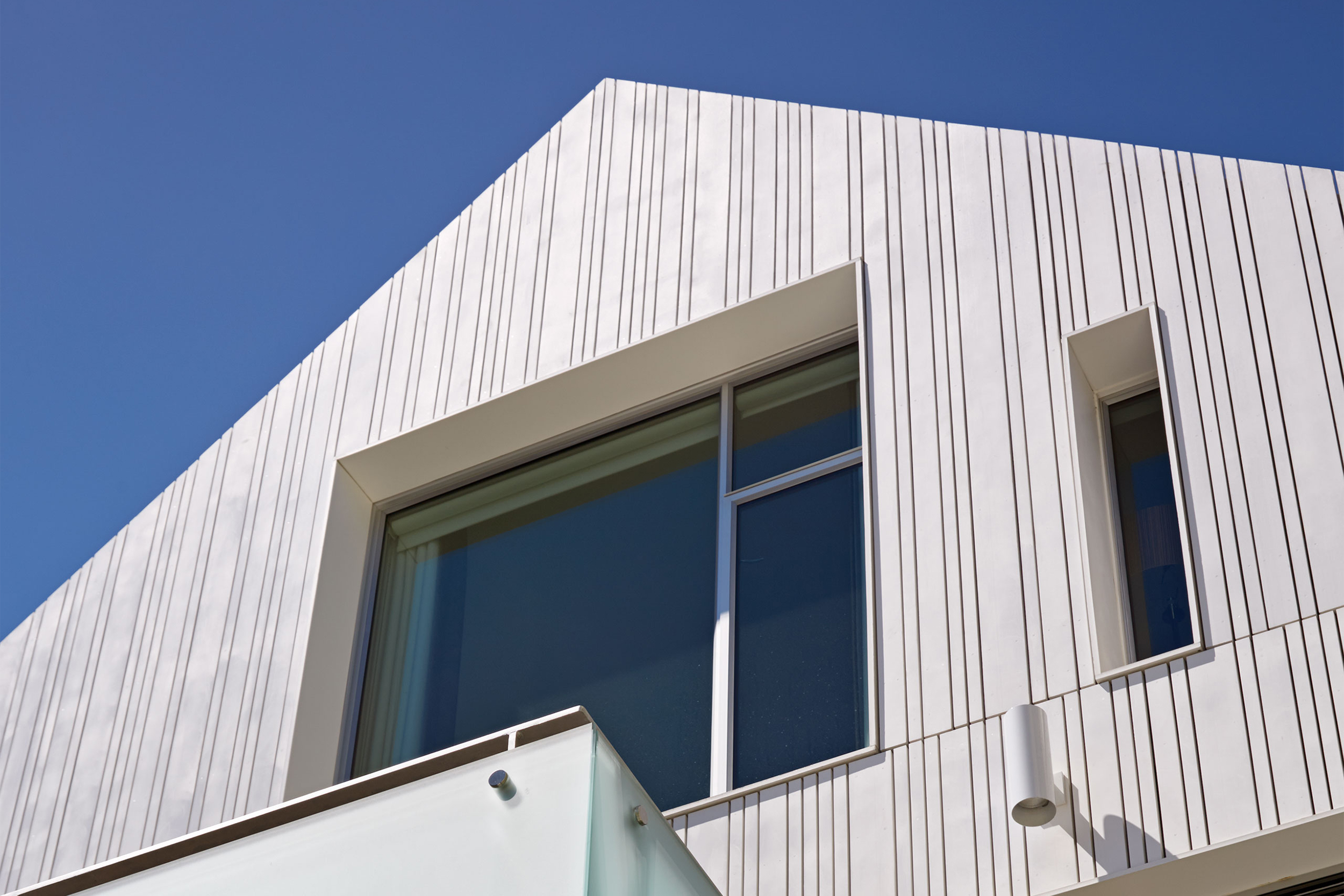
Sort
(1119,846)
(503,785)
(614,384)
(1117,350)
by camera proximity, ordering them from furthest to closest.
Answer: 1. (614,384)
2. (1117,350)
3. (1119,846)
4. (503,785)

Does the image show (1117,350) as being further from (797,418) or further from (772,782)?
(772,782)

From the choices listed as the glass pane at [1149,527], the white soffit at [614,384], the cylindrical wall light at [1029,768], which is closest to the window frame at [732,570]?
the white soffit at [614,384]

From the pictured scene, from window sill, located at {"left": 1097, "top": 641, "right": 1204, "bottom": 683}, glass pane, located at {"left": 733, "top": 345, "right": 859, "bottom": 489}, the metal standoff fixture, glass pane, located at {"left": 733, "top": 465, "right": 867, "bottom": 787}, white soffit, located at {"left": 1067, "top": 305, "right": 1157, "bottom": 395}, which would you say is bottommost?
the metal standoff fixture

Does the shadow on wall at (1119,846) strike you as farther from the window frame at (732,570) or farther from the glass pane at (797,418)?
the glass pane at (797,418)

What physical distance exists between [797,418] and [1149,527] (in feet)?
6.04

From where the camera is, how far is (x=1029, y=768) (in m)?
4.66

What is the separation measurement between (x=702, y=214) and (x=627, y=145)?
0.90 meters

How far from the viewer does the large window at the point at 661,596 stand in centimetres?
595

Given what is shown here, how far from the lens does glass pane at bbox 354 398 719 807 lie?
633 centimetres

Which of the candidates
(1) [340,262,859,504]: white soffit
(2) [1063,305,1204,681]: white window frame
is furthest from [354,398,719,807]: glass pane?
(2) [1063,305,1204,681]: white window frame

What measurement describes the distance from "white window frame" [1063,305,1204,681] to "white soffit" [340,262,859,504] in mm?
1234

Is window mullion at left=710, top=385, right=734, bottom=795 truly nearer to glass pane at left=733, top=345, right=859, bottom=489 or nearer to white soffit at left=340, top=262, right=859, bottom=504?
glass pane at left=733, top=345, right=859, bottom=489

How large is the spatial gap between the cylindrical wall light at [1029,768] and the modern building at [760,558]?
1cm

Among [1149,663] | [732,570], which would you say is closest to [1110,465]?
[1149,663]
